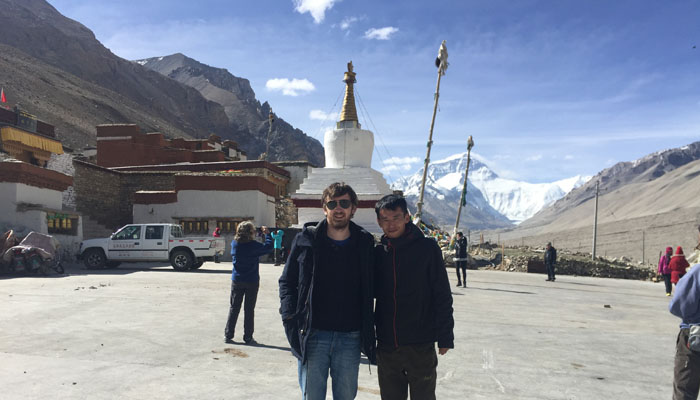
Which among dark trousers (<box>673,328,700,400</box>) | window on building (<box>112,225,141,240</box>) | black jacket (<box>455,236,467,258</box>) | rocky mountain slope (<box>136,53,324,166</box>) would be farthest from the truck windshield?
rocky mountain slope (<box>136,53,324,166</box>)

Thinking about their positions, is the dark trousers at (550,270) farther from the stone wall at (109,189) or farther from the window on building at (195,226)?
the stone wall at (109,189)

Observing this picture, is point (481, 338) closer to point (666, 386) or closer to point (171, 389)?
point (666, 386)

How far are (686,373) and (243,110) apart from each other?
15263 cm

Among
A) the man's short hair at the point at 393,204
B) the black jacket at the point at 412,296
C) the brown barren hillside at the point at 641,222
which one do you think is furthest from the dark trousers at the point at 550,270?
the brown barren hillside at the point at 641,222

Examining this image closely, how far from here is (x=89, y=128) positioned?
76.1 metres

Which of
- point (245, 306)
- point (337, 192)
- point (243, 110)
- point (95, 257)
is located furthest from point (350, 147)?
point (243, 110)

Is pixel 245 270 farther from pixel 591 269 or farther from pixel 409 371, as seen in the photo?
pixel 591 269

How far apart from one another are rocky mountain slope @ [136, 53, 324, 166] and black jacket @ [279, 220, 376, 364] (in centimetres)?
12216

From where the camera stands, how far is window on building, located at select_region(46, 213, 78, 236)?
17.9m

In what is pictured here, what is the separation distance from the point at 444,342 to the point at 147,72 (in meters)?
153

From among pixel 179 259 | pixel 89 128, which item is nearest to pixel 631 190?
pixel 89 128

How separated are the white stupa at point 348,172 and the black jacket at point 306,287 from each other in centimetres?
2248

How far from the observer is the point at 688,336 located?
12.4 ft

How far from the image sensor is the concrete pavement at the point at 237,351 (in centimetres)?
483
